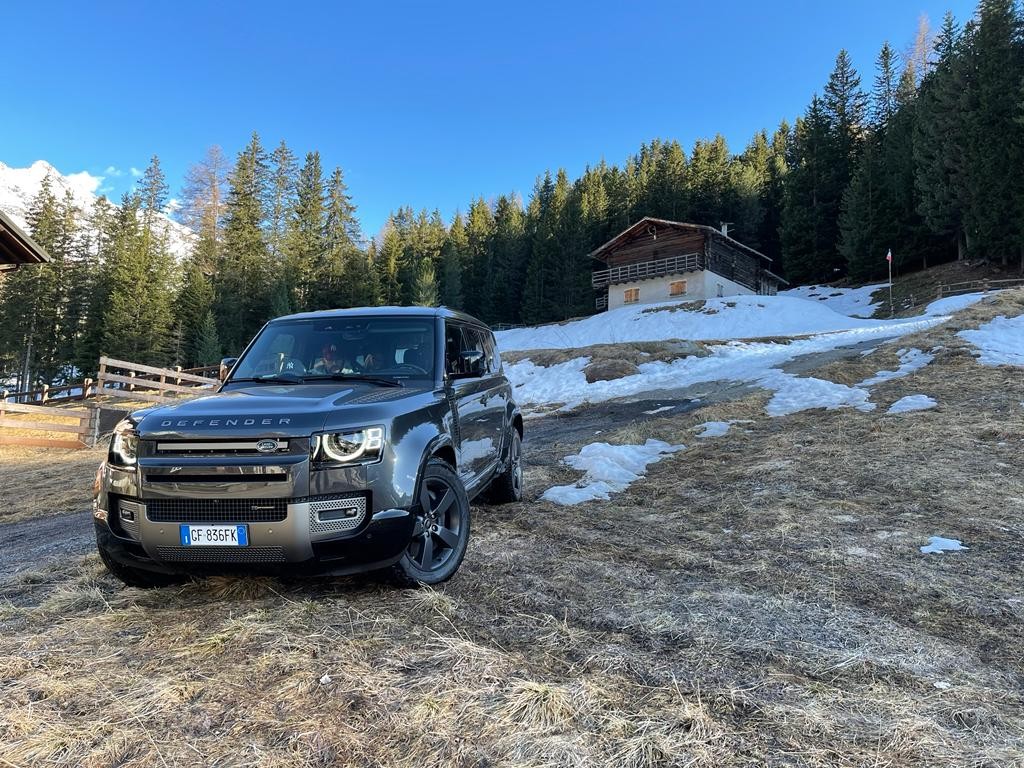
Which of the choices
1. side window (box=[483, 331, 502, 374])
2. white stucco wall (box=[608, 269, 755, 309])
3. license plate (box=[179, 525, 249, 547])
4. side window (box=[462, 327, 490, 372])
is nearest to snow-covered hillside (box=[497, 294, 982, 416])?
white stucco wall (box=[608, 269, 755, 309])

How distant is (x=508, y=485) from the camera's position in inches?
249

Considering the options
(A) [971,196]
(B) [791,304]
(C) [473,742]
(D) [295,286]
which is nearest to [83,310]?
(D) [295,286]

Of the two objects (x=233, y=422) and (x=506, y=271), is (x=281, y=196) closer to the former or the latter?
(x=506, y=271)

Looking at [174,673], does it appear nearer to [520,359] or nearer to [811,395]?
[811,395]

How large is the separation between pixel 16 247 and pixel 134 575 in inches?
712

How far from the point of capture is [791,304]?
36.2m

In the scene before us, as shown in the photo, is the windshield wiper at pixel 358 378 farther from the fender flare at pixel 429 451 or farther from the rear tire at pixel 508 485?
the rear tire at pixel 508 485

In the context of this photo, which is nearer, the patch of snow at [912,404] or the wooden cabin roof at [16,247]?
the patch of snow at [912,404]

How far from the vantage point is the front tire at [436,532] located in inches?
138

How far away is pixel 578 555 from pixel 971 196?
48547 mm

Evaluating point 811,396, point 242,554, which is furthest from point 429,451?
point 811,396

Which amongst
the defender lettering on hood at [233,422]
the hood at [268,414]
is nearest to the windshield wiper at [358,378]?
the hood at [268,414]

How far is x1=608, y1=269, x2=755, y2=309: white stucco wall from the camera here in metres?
45.3

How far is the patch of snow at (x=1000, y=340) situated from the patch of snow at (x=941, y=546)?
10.1m
